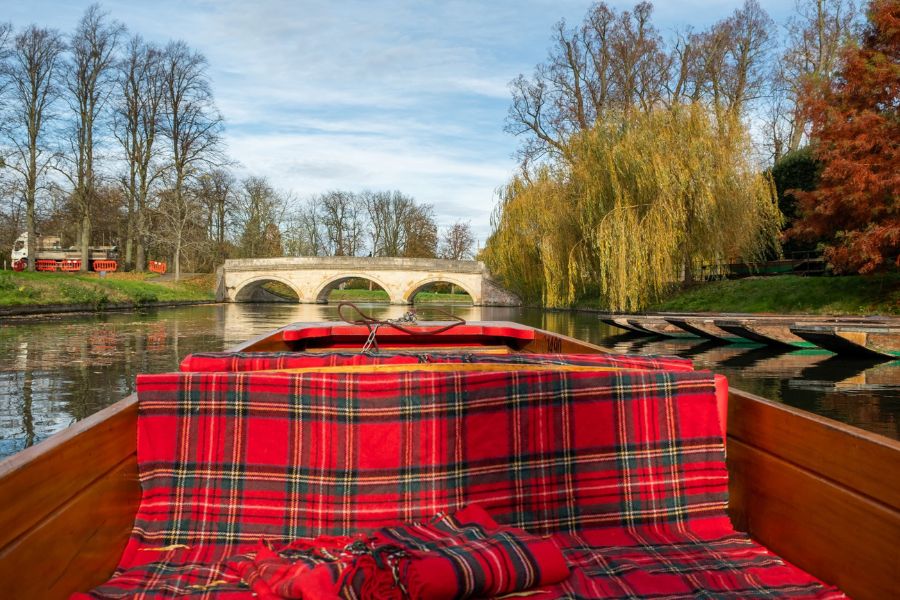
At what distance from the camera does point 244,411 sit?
1533mm

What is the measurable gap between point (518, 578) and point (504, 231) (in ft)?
59.3

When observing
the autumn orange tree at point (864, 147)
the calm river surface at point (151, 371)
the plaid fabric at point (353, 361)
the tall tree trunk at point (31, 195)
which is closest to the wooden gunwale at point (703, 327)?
Answer: the calm river surface at point (151, 371)

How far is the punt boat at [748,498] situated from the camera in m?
1.08

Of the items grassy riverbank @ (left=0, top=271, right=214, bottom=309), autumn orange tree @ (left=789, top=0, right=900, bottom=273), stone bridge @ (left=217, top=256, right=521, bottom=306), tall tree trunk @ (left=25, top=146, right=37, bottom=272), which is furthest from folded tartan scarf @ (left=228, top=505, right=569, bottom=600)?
stone bridge @ (left=217, top=256, right=521, bottom=306)

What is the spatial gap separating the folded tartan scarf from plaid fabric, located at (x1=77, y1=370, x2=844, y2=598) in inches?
3.7

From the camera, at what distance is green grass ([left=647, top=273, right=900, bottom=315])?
13117 millimetres

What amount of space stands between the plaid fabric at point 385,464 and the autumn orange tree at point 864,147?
11.8m

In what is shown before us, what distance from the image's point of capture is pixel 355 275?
34.8 m

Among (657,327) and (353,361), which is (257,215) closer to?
(657,327)

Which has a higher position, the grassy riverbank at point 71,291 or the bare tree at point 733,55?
the bare tree at point 733,55

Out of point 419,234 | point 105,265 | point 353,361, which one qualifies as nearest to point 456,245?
point 419,234

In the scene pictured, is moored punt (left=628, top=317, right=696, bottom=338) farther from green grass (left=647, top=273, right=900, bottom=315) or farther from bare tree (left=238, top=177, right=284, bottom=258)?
bare tree (left=238, top=177, right=284, bottom=258)

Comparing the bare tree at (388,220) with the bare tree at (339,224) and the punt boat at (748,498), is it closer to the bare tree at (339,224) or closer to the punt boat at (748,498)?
the bare tree at (339,224)

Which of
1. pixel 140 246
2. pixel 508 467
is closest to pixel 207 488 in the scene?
pixel 508 467
